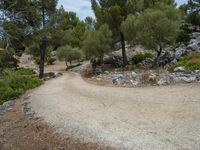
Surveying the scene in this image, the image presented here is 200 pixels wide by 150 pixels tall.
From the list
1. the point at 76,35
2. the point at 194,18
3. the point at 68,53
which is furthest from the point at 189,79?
the point at 76,35

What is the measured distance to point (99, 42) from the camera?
32.2m

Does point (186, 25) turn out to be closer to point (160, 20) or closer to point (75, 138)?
point (160, 20)

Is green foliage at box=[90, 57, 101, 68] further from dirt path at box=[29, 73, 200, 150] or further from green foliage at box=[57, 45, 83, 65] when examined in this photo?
dirt path at box=[29, 73, 200, 150]

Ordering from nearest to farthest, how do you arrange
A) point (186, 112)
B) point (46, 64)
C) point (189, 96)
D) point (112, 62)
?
point (186, 112) < point (189, 96) < point (112, 62) < point (46, 64)

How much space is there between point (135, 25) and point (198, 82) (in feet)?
45.2

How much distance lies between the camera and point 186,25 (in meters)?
46.2

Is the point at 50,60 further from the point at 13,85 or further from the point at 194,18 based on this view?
the point at 13,85

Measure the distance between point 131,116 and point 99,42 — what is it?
22.9 metres

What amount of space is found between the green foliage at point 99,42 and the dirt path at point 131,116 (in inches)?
676

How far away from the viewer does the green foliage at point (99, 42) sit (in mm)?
31891

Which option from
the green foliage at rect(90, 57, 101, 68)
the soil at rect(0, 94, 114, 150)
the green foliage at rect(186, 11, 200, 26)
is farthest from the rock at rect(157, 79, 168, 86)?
the green foliage at rect(186, 11, 200, 26)

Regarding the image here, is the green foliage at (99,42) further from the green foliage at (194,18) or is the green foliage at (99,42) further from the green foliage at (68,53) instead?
the green foliage at (194,18)

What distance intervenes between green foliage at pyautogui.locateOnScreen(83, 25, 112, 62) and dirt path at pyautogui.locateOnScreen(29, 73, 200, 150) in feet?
56.4

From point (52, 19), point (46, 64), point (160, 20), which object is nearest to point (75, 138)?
point (160, 20)
